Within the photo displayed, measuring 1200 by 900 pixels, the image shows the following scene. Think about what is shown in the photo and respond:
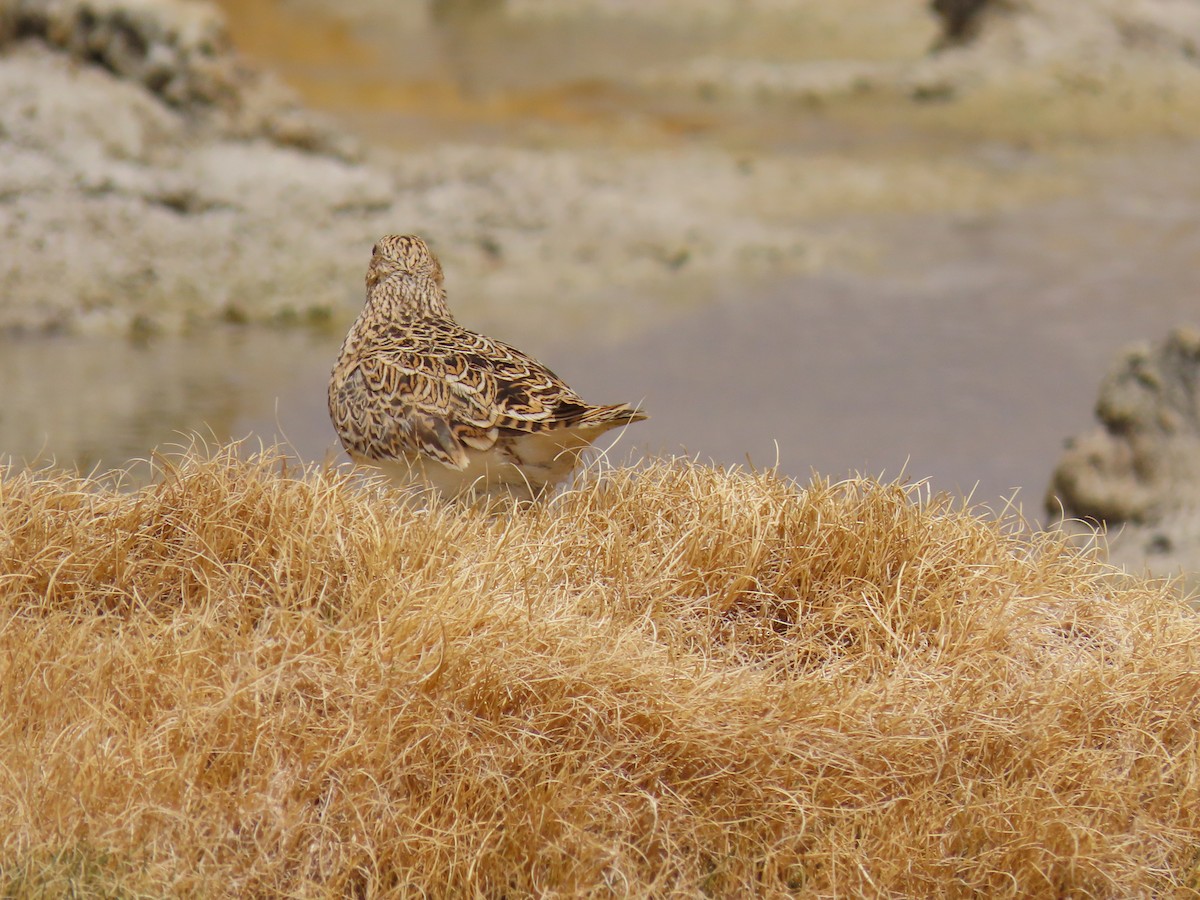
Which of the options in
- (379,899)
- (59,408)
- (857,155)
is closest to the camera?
(379,899)

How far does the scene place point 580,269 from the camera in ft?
48.9

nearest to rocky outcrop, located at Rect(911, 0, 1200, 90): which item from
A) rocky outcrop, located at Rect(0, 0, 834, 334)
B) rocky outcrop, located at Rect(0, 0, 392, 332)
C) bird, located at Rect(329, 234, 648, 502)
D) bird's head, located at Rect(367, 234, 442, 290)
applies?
rocky outcrop, located at Rect(0, 0, 834, 334)

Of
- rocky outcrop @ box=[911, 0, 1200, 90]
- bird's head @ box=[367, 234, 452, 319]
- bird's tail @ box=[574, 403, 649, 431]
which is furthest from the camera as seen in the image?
rocky outcrop @ box=[911, 0, 1200, 90]

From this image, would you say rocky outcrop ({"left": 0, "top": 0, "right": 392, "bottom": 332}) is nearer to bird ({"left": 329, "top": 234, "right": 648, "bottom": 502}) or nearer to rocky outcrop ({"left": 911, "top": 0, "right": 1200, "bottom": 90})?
bird ({"left": 329, "top": 234, "right": 648, "bottom": 502})

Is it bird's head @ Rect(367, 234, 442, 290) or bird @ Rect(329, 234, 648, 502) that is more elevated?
bird's head @ Rect(367, 234, 442, 290)

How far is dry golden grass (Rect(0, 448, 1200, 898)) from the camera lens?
437 centimetres

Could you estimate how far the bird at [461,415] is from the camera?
5.43 meters

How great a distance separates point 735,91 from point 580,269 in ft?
33.2

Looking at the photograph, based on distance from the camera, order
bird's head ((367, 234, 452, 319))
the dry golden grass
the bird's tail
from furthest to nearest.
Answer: bird's head ((367, 234, 452, 319)), the bird's tail, the dry golden grass

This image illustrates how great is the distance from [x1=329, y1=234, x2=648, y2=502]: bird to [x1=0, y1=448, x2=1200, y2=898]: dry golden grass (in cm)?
20

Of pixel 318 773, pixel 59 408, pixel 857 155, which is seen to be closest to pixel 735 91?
pixel 857 155

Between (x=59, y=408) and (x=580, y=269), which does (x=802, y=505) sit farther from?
(x=580, y=269)

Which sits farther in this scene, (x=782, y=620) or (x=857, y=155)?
(x=857, y=155)

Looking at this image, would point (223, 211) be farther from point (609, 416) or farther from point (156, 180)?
point (609, 416)
